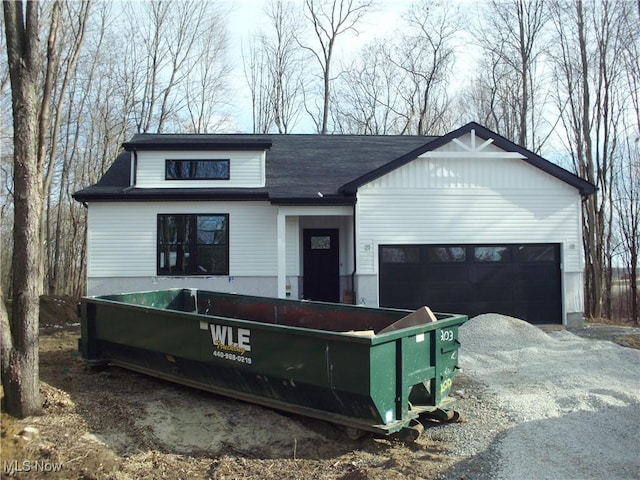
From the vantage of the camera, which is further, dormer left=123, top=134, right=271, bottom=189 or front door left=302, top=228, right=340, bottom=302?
front door left=302, top=228, right=340, bottom=302

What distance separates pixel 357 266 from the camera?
13133 millimetres

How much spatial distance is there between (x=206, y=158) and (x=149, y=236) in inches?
107

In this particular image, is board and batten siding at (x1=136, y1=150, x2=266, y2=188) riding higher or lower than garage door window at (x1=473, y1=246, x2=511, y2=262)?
higher

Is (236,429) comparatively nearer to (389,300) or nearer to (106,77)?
(389,300)

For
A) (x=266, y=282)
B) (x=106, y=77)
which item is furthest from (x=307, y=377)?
(x=106, y=77)

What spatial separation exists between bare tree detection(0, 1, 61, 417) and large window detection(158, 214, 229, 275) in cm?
828

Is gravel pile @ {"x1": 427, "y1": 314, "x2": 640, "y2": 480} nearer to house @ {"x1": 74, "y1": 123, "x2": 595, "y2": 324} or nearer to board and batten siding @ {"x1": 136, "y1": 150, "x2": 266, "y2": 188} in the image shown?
house @ {"x1": 74, "y1": 123, "x2": 595, "y2": 324}

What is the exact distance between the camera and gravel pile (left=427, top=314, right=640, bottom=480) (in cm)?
476

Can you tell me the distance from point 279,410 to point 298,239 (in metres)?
8.92

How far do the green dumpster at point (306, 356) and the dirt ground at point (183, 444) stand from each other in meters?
0.25

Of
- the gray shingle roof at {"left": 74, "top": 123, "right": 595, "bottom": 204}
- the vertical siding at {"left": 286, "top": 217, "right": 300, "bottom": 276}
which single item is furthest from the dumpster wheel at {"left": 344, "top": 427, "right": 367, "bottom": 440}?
the vertical siding at {"left": 286, "top": 217, "right": 300, "bottom": 276}

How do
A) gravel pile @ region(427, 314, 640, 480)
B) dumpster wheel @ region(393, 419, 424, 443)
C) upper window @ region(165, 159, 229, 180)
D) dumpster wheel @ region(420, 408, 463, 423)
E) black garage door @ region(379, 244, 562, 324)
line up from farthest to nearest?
upper window @ region(165, 159, 229, 180) → black garage door @ region(379, 244, 562, 324) → dumpster wheel @ region(420, 408, 463, 423) → dumpster wheel @ region(393, 419, 424, 443) → gravel pile @ region(427, 314, 640, 480)

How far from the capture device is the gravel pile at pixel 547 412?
4758 millimetres

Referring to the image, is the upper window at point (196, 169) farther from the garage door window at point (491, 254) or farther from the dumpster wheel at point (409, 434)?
the dumpster wheel at point (409, 434)
